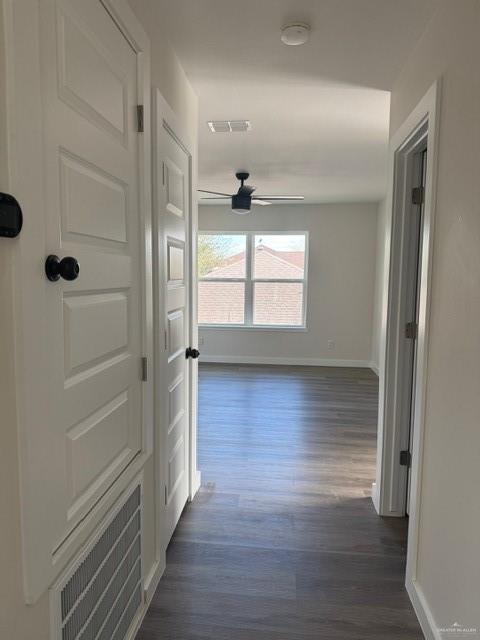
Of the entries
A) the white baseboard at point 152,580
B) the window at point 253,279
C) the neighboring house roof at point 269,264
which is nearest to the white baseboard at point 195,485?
the white baseboard at point 152,580

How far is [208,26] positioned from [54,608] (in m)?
2.20

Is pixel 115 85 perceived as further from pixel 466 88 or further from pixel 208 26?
pixel 466 88

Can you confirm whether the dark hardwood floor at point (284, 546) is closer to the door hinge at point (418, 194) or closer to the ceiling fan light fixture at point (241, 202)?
the door hinge at point (418, 194)

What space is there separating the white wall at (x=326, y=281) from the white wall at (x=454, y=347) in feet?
15.8

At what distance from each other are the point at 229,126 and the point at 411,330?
1.96 m

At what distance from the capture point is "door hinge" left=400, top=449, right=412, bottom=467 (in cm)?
245

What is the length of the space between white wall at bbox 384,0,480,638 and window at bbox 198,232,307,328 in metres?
4.95

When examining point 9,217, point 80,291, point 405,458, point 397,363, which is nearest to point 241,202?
point 397,363

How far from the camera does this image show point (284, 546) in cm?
221

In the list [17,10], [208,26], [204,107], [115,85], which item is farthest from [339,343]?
[17,10]

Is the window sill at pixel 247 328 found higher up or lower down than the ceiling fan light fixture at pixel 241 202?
lower down

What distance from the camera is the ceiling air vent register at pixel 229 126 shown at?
3014mm

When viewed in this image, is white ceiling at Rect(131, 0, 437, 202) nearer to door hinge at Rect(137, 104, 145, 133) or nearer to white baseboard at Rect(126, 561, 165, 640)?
door hinge at Rect(137, 104, 145, 133)

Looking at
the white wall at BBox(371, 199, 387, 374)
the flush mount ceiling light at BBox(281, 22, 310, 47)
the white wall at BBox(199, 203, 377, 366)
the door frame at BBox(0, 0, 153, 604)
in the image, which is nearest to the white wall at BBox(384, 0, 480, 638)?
the flush mount ceiling light at BBox(281, 22, 310, 47)
